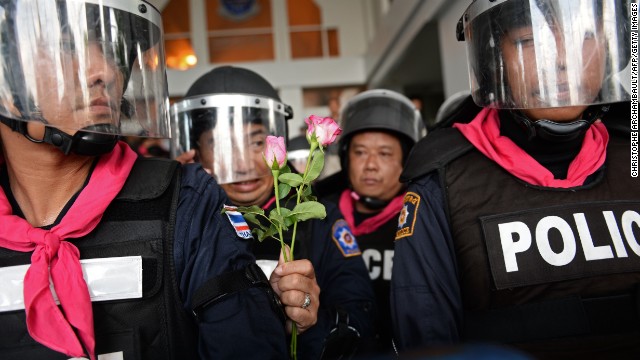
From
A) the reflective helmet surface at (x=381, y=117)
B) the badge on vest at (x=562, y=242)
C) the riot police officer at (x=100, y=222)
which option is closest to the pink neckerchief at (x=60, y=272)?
the riot police officer at (x=100, y=222)

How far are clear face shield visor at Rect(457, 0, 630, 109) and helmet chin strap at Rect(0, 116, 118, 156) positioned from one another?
106 cm

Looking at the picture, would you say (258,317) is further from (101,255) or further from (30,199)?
(30,199)

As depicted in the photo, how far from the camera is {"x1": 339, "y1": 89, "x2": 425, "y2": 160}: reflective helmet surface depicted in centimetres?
271

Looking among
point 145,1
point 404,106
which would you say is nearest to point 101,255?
point 145,1

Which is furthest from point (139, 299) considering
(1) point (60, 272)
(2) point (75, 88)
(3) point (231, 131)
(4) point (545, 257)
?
(4) point (545, 257)

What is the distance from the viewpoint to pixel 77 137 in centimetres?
120

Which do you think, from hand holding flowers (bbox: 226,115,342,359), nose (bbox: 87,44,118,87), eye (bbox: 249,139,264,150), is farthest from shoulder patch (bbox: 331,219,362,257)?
nose (bbox: 87,44,118,87)

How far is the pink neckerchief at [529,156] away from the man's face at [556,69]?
18cm

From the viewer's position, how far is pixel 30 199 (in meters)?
1.32

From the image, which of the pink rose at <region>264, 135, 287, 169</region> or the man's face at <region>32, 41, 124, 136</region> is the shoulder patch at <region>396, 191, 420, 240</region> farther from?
the man's face at <region>32, 41, 124, 136</region>

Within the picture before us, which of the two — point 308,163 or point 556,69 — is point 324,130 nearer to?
point 308,163

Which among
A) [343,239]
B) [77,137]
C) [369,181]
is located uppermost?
[77,137]

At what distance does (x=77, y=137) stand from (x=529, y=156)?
1236 millimetres

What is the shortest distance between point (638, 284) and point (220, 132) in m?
1.44
